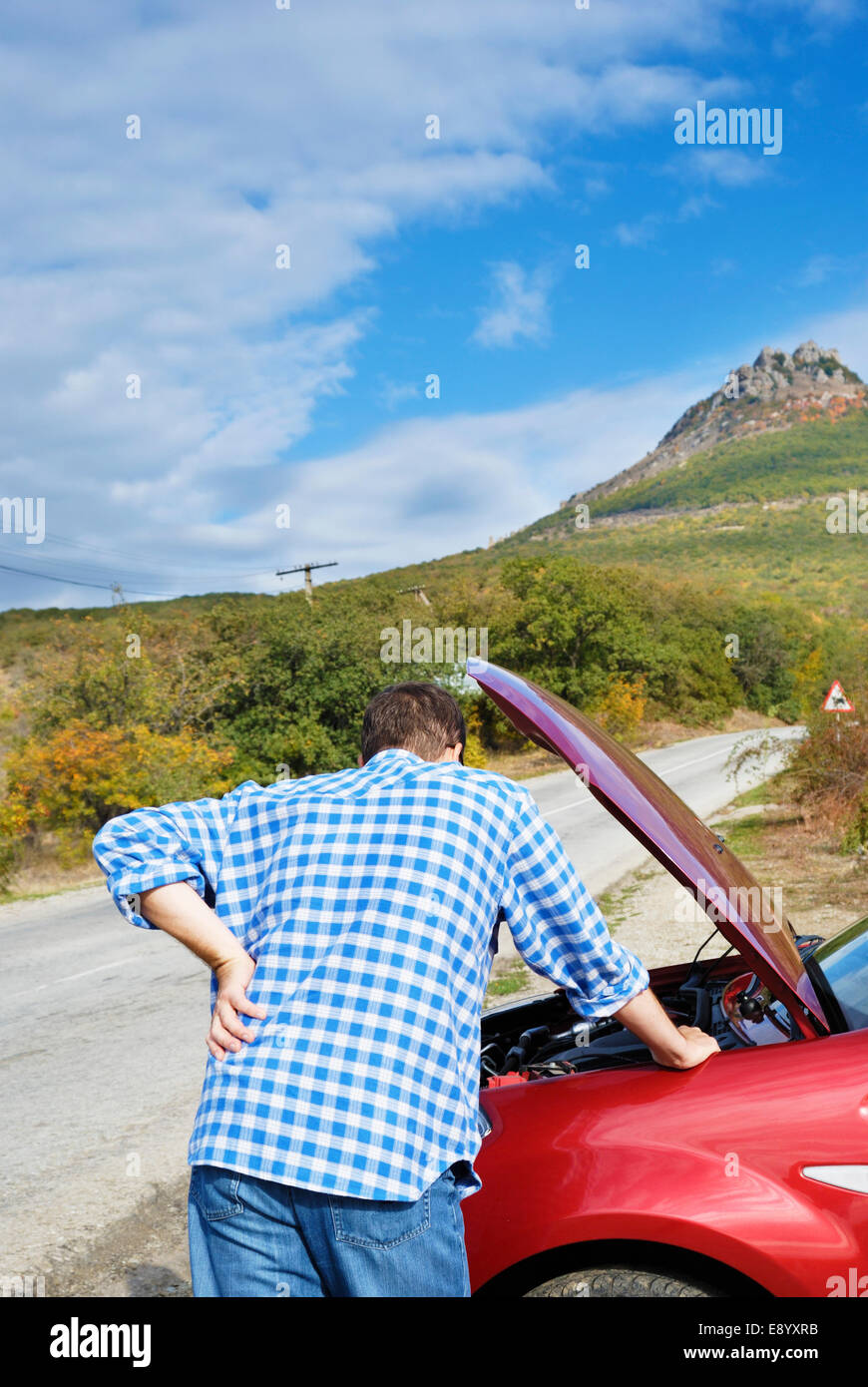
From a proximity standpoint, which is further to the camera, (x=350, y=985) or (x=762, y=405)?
(x=762, y=405)

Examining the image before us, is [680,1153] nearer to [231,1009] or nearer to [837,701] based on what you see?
[231,1009]

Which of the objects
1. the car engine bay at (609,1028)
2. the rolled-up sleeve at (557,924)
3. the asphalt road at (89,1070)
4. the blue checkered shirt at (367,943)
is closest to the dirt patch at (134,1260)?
the asphalt road at (89,1070)

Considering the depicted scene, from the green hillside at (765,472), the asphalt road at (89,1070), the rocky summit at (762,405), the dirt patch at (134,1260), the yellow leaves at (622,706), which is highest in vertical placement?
the rocky summit at (762,405)

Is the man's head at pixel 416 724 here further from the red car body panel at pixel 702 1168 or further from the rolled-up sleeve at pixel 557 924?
the red car body panel at pixel 702 1168

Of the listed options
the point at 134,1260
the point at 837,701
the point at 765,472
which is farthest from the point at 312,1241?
the point at 765,472

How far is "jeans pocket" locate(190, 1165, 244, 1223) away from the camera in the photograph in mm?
1574

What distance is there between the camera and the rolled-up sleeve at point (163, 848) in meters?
1.74

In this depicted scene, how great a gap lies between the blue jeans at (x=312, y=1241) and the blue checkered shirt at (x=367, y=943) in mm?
47

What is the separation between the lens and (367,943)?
163 cm

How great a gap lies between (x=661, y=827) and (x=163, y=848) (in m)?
1.02

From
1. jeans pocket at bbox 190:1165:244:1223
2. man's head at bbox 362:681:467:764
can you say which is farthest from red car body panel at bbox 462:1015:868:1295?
man's head at bbox 362:681:467:764

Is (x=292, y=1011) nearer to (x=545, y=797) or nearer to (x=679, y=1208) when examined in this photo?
(x=679, y=1208)

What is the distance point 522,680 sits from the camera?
7.38ft
